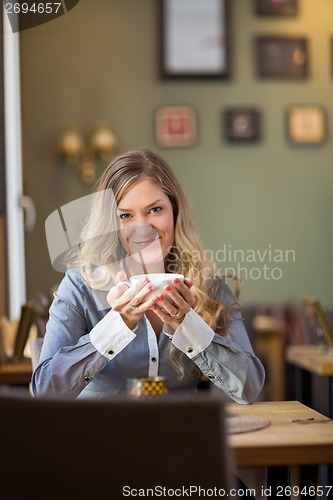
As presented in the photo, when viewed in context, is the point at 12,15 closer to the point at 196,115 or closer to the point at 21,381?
the point at 21,381

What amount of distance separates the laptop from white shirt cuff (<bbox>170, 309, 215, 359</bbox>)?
1.44 meters

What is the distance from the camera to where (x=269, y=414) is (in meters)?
1.63

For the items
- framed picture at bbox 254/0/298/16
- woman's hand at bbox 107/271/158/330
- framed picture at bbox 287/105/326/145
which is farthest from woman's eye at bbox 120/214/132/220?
framed picture at bbox 254/0/298/16

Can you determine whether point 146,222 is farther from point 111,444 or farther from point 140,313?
point 111,444

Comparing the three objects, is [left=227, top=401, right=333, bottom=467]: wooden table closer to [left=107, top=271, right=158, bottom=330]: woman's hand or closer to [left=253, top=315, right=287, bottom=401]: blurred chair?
[left=107, top=271, right=158, bottom=330]: woman's hand

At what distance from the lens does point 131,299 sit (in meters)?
1.59

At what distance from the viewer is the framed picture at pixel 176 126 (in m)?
6.43

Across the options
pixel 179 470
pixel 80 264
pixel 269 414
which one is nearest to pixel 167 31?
pixel 80 264

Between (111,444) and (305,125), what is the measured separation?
5.84 meters

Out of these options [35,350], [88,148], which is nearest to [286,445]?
[35,350]

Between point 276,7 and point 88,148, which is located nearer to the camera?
point 88,148

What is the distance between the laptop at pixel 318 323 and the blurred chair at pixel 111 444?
7.26ft

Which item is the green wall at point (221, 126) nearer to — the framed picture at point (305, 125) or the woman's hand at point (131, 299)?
the framed picture at point (305, 125)

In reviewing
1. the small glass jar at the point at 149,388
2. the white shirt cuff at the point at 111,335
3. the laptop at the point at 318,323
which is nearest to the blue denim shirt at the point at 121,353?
the white shirt cuff at the point at 111,335
